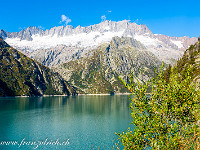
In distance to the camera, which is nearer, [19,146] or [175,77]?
[175,77]

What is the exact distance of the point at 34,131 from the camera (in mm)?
90250

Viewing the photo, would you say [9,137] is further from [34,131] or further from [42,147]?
[42,147]

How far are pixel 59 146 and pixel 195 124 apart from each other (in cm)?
6252

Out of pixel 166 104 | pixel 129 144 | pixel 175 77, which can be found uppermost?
pixel 175 77

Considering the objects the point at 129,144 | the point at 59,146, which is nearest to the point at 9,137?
the point at 59,146

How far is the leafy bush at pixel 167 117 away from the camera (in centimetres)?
1786

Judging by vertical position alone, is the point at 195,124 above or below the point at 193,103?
below

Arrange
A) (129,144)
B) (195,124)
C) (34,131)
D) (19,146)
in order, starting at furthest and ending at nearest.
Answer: (34,131) → (19,146) → (129,144) → (195,124)

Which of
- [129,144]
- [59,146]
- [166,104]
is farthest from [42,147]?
[166,104]

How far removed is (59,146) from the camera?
69625 millimetres

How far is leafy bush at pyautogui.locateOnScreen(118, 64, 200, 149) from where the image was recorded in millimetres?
17859

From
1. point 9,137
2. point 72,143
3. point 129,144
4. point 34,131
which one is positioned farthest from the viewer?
point 34,131

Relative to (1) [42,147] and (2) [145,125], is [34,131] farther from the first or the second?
(2) [145,125]

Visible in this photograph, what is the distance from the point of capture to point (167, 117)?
19.2 m
